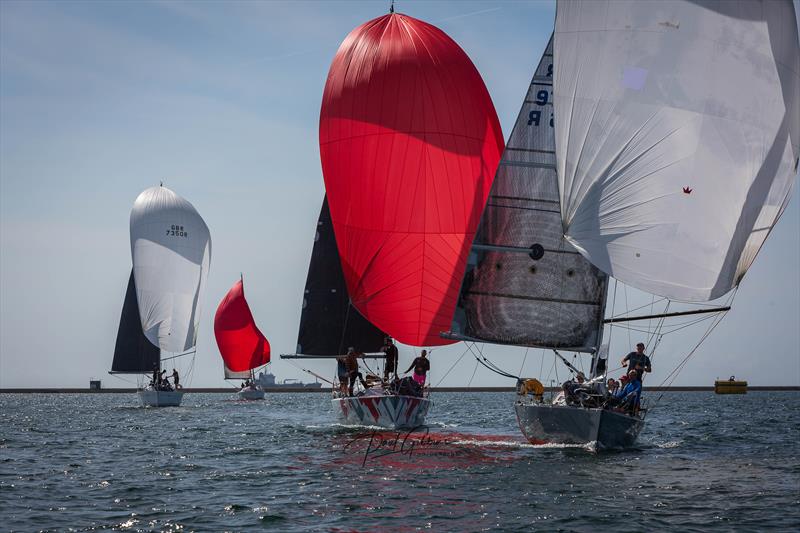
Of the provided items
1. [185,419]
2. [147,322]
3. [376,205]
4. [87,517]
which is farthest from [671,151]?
[147,322]

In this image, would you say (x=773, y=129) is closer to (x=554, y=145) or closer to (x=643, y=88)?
(x=643, y=88)

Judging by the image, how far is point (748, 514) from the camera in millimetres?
13797

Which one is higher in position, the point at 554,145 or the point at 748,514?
the point at 554,145

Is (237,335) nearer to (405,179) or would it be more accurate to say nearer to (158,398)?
(158,398)

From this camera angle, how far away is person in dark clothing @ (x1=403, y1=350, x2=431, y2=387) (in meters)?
28.1

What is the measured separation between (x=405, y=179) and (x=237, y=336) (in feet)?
143

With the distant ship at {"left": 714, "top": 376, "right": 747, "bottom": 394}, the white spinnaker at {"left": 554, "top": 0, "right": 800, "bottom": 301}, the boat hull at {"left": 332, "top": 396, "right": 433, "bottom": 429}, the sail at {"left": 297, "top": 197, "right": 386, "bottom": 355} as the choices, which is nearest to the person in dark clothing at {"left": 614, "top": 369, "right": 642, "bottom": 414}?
the white spinnaker at {"left": 554, "top": 0, "right": 800, "bottom": 301}

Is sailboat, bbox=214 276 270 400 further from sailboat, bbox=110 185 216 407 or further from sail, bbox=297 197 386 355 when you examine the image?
sail, bbox=297 197 386 355

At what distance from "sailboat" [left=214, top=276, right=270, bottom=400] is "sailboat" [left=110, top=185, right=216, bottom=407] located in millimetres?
10082

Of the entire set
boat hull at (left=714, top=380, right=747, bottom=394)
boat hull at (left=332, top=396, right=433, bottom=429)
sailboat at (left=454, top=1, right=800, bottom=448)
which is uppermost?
sailboat at (left=454, top=1, right=800, bottom=448)

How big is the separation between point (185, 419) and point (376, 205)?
17211 mm

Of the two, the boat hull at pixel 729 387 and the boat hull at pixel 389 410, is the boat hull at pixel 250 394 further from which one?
the boat hull at pixel 729 387

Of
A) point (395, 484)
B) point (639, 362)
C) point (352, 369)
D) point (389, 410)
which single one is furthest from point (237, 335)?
point (395, 484)

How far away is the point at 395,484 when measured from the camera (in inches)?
672
